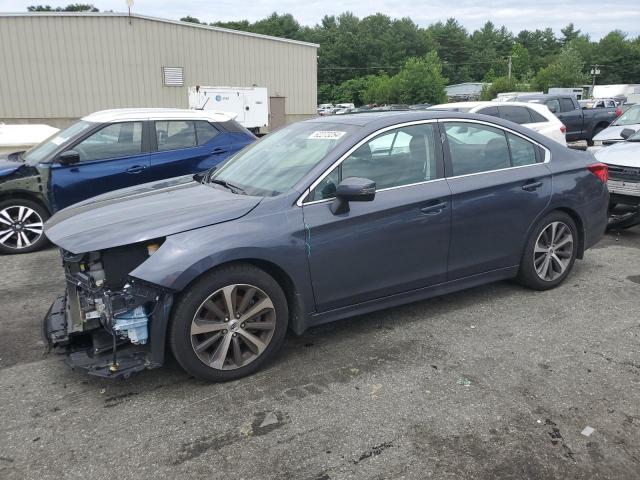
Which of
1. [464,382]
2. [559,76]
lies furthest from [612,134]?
[559,76]

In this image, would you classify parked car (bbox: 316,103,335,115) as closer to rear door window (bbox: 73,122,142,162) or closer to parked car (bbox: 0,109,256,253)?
parked car (bbox: 0,109,256,253)

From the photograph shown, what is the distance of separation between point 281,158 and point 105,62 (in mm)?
21133

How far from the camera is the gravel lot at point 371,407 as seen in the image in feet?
8.65

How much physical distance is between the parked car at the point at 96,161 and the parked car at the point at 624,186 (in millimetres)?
4991

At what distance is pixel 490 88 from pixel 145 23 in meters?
43.4

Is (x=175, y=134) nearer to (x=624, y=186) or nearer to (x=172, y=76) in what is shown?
(x=624, y=186)

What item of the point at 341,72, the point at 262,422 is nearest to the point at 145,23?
the point at 262,422

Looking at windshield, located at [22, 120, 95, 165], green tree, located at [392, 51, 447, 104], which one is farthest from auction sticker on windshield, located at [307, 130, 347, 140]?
green tree, located at [392, 51, 447, 104]

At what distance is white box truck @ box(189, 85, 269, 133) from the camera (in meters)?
20.9

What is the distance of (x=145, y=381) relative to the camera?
344 cm

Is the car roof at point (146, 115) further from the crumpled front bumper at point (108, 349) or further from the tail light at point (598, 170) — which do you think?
the tail light at point (598, 170)

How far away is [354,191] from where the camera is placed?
344cm

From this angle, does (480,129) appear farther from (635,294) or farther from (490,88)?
(490,88)

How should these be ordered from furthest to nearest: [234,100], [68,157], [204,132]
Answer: [234,100], [204,132], [68,157]
